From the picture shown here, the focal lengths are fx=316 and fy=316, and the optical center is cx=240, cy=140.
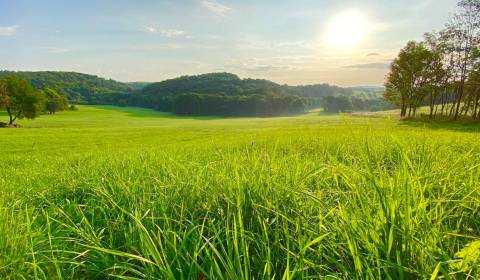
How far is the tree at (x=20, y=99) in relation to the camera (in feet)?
221

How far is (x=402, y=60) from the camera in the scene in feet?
181

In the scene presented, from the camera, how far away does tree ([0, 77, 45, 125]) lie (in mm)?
67294

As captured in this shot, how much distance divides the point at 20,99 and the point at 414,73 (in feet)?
258

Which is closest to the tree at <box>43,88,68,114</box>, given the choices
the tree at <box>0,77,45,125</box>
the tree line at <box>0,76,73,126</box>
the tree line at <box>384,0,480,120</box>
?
the tree line at <box>0,76,73,126</box>

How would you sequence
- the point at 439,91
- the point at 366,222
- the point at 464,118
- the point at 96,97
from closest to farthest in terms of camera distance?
the point at 366,222
the point at 464,118
the point at 439,91
the point at 96,97

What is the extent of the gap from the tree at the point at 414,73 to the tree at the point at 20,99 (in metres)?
73.1

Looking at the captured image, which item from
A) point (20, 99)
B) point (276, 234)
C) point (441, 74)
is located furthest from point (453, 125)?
point (20, 99)

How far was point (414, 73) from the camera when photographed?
180 ft

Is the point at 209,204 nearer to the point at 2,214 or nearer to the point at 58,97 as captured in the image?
the point at 2,214

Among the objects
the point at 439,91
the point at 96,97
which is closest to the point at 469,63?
the point at 439,91

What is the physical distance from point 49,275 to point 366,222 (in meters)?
2.27

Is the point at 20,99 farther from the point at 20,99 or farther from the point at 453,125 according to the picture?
the point at 453,125

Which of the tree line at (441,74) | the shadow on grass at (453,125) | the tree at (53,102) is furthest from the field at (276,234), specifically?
the tree at (53,102)

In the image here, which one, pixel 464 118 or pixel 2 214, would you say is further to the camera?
pixel 464 118
